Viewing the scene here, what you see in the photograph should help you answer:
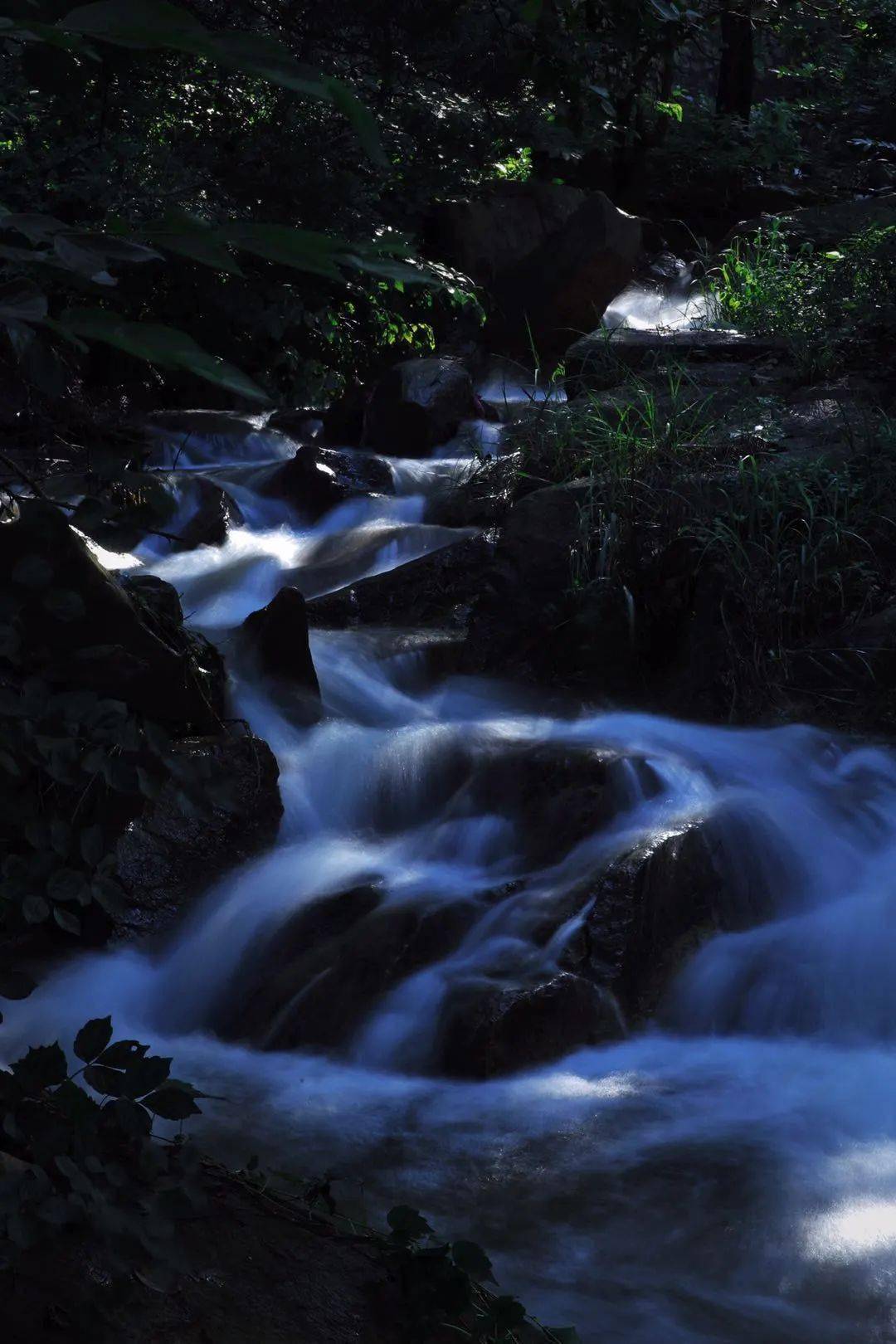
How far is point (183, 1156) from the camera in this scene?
63.7 inches

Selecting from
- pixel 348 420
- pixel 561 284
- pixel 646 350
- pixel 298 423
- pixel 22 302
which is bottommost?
pixel 298 423

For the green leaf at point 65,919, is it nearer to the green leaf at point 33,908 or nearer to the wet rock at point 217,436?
the green leaf at point 33,908

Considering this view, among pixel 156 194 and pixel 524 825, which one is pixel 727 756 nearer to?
pixel 524 825

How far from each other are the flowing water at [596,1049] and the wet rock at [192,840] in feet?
0.29

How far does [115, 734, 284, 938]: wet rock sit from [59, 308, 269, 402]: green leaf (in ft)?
12.1

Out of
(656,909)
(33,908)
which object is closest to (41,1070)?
(33,908)

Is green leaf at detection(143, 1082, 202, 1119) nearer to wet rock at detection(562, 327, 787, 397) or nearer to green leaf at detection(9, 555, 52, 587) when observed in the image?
green leaf at detection(9, 555, 52, 587)

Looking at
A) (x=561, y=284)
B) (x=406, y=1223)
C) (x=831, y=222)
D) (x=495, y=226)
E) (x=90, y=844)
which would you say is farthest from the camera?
(x=495, y=226)

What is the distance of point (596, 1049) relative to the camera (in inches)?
151

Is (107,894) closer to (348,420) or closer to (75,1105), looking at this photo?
(75,1105)

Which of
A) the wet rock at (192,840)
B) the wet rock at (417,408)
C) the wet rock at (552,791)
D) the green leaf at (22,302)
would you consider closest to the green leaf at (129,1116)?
the green leaf at (22,302)

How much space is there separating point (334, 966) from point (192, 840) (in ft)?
3.01

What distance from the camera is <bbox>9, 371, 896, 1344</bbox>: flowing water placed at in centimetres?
278

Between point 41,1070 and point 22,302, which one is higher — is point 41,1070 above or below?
below
